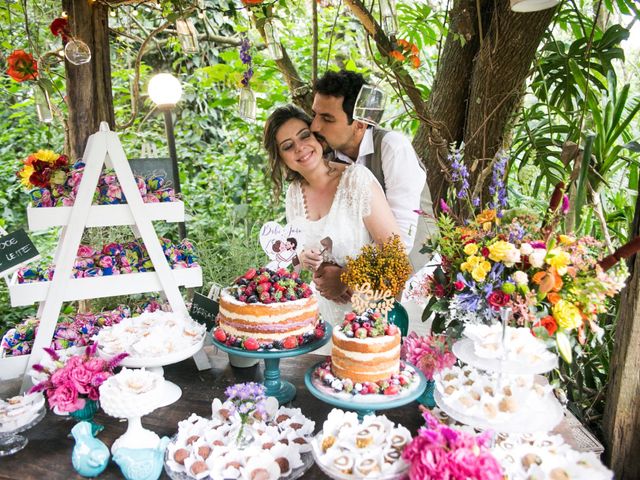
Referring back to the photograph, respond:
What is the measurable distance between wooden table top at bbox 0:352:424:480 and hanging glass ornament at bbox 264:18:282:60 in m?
1.63

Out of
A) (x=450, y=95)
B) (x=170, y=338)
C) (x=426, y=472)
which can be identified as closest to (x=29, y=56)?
(x=170, y=338)

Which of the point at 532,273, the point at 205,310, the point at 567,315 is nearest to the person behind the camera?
the point at 567,315

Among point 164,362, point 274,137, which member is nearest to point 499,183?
point 164,362

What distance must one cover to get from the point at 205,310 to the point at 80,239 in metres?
0.57


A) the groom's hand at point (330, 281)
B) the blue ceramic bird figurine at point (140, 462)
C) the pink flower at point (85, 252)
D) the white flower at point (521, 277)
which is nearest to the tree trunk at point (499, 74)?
the groom's hand at point (330, 281)

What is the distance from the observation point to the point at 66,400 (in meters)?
1.46

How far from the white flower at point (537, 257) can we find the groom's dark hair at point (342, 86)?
5.20ft

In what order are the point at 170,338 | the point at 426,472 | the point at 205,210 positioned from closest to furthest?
the point at 426,472 < the point at 170,338 < the point at 205,210

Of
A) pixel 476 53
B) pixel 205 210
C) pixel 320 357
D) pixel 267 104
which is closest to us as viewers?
pixel 320 357

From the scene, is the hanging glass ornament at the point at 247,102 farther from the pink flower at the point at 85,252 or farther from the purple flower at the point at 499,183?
the purple flower at the point at 499,183

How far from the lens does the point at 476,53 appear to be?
2742mm

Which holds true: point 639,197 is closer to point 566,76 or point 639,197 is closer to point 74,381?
point 566,76

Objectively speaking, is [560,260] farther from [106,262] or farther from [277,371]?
[106,262]

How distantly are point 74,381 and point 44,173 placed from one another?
2.57ft
